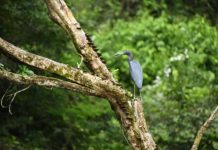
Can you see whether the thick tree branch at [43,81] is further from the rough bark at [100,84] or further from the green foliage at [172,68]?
the green foliage at [172,68]

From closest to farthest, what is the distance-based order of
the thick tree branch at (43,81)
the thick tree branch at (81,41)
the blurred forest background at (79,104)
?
1. the thick tree branch at (43,81)
2. the thick tree branch at (81,41)
3. the blurred forest background at (79,104)

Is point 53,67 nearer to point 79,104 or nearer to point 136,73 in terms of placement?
point 136,73

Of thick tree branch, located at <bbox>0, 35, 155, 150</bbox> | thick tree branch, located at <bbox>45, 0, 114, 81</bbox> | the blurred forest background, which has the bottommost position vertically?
thick tree branch, located at <bbox>0, 35, 155, 150</bbox>

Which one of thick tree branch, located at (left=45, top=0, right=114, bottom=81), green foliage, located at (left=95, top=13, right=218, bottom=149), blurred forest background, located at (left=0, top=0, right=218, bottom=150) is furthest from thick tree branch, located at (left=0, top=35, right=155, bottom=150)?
green foliage, located at (left=95, top=13, right=218, bottom=149)

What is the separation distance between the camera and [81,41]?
5.27 metres

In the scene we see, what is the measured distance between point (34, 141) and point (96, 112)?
3.16ft

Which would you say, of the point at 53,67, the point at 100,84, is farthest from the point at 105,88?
the point at 53,67

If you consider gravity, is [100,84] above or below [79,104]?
below

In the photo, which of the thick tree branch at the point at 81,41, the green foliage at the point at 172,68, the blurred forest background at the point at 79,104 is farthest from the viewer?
the green foliage at the point at 172,68

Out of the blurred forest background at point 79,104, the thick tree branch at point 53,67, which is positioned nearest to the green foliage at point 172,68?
the blurred forest background at point 79,104

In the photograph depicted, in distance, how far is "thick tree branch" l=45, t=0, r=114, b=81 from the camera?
17.2 feet

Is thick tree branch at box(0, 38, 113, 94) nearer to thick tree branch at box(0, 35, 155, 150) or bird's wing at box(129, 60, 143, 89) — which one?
thick tree branch at box(0, 35, 155, 150)

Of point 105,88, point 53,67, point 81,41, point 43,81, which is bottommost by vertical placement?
point 105,88

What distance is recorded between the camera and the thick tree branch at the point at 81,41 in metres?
5.24
